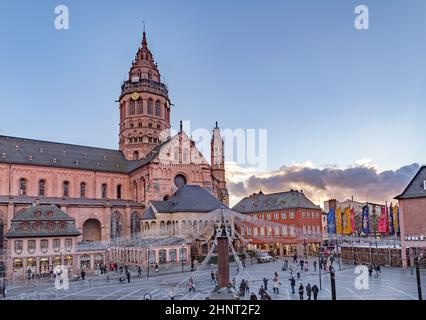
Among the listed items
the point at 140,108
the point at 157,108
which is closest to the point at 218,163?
the point at 157,108

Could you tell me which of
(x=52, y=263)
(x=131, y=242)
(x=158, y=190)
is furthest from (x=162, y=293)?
(x=158, y=190)

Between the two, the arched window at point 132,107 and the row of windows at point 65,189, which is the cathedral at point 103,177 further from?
the arched window at point 132,107

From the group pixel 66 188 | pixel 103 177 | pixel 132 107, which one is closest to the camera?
pixel 66 188

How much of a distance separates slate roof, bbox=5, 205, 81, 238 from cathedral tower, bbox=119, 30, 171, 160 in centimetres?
2847

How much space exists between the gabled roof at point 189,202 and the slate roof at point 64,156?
831cm

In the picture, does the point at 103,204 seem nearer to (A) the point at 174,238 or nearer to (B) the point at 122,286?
(A) the point at 174,238

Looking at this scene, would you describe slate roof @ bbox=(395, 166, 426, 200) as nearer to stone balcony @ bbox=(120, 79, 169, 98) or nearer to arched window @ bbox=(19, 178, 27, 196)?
arched window @ bbox=(19, 178, 27, 196)

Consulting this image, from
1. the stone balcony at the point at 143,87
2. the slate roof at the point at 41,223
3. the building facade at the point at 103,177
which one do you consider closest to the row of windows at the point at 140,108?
the building facade at the point at 103,177

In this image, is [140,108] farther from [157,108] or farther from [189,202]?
[189,202]

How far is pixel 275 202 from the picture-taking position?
210 feet

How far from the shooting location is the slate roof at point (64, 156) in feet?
187

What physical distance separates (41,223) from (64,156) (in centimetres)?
2161

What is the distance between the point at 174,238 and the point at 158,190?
1270 cm
